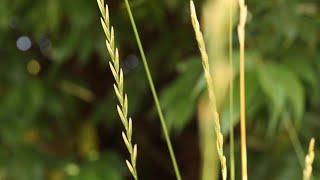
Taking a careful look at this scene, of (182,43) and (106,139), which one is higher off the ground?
(182,43)

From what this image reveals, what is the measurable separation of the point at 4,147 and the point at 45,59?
283 mm

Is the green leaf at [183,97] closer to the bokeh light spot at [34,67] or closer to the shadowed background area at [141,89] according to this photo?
the shadowed background area at [141,89]

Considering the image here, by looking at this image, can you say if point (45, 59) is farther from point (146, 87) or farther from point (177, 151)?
point (177, 151)

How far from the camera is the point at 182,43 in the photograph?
4.54 feet

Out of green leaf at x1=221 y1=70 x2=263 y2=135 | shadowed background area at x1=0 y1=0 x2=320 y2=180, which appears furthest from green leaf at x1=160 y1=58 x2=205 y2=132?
green leaf at x1=221 y1=70 x2=263 y2=135

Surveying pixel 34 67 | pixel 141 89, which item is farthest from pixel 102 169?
pixel 34 67

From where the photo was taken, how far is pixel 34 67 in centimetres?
154

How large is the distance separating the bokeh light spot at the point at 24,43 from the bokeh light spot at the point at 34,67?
0.03 meters

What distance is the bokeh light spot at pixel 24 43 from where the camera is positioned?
1518mm

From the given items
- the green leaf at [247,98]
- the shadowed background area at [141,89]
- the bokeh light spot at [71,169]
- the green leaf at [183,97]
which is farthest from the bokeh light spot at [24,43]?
the green leaf at [247,98]

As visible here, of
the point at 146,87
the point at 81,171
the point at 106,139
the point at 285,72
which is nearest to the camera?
the point at 285,72

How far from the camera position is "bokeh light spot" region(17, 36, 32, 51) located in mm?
1518

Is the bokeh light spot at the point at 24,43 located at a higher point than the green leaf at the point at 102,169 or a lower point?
higher

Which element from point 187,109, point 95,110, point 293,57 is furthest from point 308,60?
point 95,110
